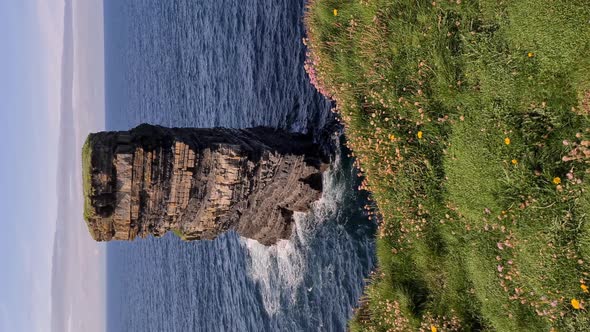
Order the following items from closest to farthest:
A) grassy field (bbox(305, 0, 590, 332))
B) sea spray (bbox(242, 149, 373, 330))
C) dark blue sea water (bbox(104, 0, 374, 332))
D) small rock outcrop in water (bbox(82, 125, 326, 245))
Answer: grassy field (bbox(305, 0, 590, 332)), small rock outcrop in water (bbox(82, 125, 326, 245)), sea spray (bbox(242, 149, 373, 330)), dark blue sea water (bbox(104, 0, 374, 332))

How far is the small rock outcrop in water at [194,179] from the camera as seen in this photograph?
16.9m

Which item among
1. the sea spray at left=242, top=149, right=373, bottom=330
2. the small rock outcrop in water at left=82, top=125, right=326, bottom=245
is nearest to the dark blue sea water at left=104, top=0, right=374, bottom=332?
the sea spray at left=242, top=149, right=373, bottom=330

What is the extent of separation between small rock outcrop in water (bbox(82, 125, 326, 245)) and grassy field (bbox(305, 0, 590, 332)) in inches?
144

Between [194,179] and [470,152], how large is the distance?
968 cm

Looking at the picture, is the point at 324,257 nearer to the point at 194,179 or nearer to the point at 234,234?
the point at 194,179

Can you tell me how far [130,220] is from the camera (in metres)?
18.0

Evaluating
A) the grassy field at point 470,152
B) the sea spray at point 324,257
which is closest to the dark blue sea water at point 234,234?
the sea spray at point 324,257

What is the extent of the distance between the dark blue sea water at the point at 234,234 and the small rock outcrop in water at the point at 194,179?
1.46 metres

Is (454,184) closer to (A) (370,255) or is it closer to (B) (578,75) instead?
(B) (578,75)

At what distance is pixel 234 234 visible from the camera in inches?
1321

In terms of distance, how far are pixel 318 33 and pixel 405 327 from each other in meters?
10.5

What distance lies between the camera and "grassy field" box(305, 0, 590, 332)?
11.4 meters

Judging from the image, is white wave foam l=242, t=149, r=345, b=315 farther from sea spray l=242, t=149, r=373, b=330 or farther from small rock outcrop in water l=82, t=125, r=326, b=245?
small rock outcrop in water l=82, t=125, r=326, b=245

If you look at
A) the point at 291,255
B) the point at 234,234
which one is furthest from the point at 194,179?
the point at 234,234
